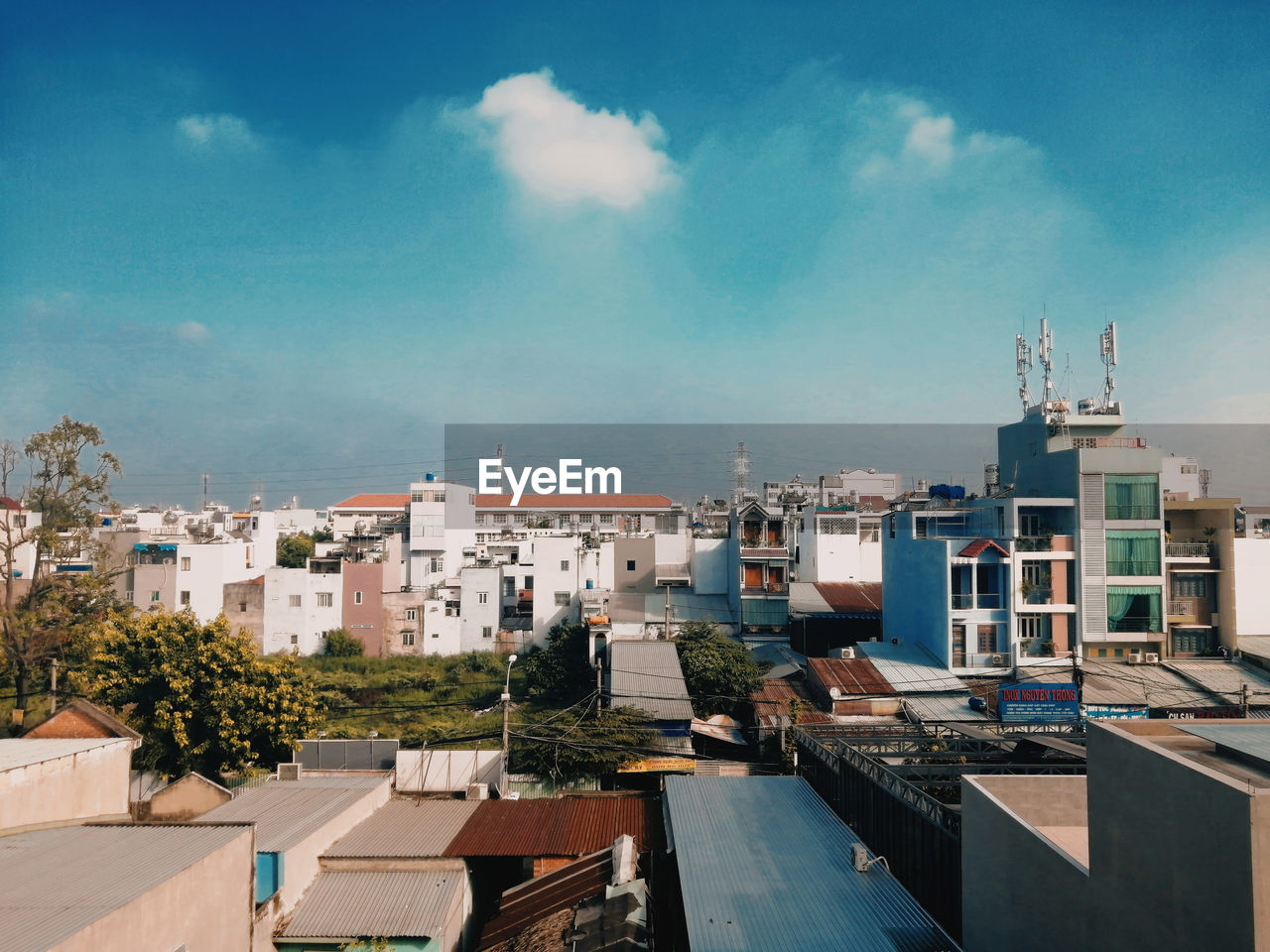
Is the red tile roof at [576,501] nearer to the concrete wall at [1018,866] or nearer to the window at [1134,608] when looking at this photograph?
the window at [1134,608]

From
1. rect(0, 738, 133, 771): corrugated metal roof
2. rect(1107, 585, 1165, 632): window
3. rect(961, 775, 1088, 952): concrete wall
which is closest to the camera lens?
rect(961, 775, 1088, 952): concrete wall

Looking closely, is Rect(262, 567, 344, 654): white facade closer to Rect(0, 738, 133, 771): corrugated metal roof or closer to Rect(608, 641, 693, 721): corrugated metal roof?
Rect(608, 641, 693, 721): corrugated metal roof

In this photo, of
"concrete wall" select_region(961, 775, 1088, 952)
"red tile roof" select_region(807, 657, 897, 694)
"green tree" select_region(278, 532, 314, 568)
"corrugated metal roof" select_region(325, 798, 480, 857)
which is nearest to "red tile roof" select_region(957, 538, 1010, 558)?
"red tile roof" select_region(807, 657, 897, 694)

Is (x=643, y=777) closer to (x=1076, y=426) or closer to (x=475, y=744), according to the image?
(x=475, y=744)

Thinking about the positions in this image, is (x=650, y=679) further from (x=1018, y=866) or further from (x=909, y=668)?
(x=1018, y=866)

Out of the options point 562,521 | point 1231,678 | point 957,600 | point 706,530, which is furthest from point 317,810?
point 562,521

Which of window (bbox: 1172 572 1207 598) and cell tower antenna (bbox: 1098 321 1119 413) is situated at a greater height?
cell tower antenna (bbox: 1098 321 1119 413)
